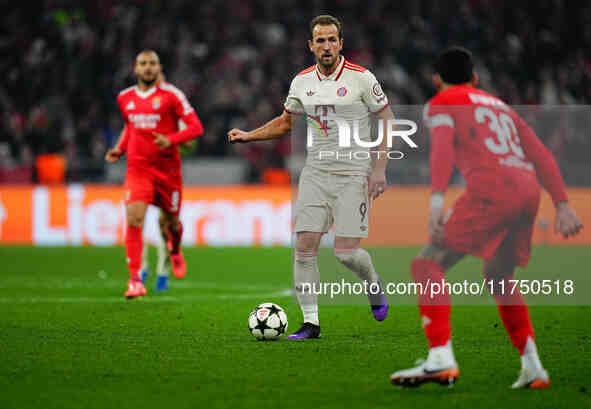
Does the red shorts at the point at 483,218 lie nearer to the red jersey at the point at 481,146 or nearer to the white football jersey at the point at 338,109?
the red jersey at the point at 481,146

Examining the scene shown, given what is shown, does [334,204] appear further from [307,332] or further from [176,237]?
[176,237]

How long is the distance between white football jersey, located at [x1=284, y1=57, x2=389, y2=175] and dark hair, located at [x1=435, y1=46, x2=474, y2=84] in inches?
79.3

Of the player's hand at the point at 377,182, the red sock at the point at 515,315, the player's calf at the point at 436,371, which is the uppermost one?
the player's hand at the point at 377,182

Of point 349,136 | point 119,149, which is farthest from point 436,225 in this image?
point 119,149

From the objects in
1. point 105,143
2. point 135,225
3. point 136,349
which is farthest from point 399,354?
point 105,143

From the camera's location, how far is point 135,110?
10.1 metres

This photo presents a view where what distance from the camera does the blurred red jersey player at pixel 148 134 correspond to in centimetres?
993

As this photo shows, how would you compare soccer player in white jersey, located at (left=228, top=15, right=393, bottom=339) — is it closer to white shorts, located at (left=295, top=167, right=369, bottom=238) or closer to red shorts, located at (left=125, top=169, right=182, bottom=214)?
white shorts, located at (left=295, top=167, right=369, bottom=238)

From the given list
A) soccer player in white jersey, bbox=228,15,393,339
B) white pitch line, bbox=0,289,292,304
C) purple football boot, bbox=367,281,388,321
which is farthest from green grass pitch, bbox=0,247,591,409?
soccer player in white jersey, bbox=228,15,393,339

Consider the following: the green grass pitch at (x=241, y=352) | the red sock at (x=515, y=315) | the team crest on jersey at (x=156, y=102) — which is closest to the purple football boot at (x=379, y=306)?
the green grass pitch at (x=241, y=352)

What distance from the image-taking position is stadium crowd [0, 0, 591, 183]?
19966 millimetres

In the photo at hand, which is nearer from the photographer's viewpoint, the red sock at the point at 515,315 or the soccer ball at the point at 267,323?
the red sock at the point at 515,315

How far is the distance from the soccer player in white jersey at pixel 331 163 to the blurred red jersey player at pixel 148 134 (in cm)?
289

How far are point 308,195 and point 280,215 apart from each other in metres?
11.1
